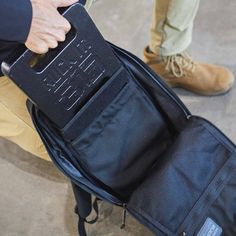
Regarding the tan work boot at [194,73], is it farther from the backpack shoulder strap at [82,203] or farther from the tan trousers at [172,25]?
the backpack shoulder strap at [82,203]

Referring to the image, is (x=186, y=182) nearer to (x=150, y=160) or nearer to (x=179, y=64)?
(x=150, y=160)

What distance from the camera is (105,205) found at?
1182 mm

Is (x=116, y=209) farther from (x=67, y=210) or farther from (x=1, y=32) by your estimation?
(x=1, y=32)

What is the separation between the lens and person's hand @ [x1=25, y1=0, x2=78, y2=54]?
2.34 feet

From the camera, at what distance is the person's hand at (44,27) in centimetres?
71

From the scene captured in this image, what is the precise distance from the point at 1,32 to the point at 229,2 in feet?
3.61

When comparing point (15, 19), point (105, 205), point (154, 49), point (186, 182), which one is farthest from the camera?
point (154, 49)

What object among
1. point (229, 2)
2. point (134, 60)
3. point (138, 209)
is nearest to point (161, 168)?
point (138, 209)

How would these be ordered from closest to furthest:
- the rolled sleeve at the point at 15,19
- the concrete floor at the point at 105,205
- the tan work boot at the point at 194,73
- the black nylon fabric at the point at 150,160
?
the rolled sleeve at the point at 15,19, the black nylon fabric at the point at 150,160, the concrete floor at the point at 105,205, the tan work boot at the point at 194,73

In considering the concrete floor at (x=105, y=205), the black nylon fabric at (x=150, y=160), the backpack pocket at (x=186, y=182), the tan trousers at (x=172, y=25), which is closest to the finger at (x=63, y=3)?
the black nylon fabric at (x=150, y=160)

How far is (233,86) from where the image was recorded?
53.4 inches

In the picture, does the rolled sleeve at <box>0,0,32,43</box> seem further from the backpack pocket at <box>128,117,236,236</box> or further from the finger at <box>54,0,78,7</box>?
the backpack pocket at <box>128,117,236,236</box>

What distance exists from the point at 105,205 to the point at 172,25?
20.9 inches

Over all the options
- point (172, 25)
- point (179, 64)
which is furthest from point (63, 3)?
point (179, 64)
